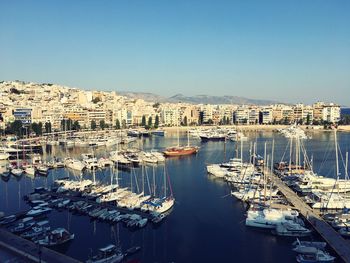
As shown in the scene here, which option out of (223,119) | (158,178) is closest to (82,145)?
(158,178)

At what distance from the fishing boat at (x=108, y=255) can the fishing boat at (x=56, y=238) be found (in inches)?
68.0

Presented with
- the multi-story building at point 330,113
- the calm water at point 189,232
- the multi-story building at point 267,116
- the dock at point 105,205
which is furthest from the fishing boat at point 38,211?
the multi-story building at point 330,113

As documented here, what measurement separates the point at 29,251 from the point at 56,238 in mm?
1657

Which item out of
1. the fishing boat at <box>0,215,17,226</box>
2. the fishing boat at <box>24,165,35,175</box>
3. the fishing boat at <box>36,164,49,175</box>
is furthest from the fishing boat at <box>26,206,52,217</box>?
the fishing boat at <box>36,164,49,175</box>

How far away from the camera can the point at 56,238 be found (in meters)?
13.2

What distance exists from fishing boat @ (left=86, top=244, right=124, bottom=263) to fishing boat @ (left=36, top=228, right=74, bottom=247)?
5.67 feet

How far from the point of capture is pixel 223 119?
72125mm

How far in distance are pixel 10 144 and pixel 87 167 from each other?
48.2ft

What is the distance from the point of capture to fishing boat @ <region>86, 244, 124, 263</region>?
11.5 metres

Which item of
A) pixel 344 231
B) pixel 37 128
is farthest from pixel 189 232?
pixel 37 128

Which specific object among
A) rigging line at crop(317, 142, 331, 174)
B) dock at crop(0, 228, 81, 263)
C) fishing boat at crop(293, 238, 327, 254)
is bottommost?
fishing boat at crop(293, 238, 327, 254)

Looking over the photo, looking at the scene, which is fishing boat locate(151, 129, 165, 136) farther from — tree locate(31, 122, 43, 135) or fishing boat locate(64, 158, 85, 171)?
fishing boat locate(64, 158, 85, 171)

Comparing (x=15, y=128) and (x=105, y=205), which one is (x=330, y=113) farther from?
(x=105, y=205)

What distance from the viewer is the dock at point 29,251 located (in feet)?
35.4
